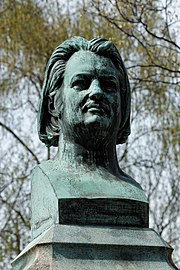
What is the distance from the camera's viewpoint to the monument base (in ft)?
13.5

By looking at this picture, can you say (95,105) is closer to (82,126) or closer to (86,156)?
(82,126)

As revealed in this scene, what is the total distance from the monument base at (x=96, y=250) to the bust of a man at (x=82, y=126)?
143mm

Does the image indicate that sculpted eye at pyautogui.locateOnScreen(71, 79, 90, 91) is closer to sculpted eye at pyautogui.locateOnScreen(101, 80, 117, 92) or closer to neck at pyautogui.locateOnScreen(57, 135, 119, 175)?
sculpted eye at pyautogui.locateOnScreen(101, 80, 117, 92)

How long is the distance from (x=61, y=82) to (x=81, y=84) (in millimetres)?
161

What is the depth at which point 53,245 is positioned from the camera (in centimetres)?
411

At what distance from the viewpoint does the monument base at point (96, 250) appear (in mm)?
4117

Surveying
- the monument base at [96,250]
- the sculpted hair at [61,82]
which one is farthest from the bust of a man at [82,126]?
the monument base at [96,250]

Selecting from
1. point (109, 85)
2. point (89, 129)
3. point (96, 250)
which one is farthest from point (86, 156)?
point (96, 250)

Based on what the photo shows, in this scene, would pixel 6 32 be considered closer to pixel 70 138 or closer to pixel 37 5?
pixel 37 5

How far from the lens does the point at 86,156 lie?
4.49 m

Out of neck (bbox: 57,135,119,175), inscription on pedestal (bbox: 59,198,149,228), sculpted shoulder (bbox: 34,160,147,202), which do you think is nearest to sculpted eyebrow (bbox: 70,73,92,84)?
neck (bbox: 57,135,119,175)

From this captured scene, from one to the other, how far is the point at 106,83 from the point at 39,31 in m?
7.94

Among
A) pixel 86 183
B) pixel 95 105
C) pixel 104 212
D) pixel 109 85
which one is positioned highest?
pixel 109 85

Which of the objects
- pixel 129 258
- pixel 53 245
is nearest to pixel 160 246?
pixel 129 258
